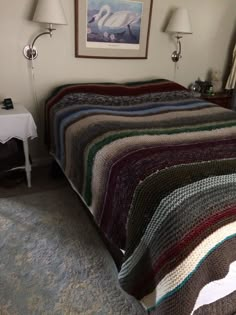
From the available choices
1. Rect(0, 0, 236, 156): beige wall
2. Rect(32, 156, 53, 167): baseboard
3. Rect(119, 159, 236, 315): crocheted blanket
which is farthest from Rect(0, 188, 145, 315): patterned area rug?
Rect(0, 0, 236, 156): beige wall

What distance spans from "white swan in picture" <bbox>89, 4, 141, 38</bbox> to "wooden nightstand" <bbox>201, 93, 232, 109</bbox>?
1099 millimetres

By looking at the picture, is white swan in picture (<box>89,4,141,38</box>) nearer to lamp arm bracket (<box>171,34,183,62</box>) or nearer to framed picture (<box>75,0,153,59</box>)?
framed picture (<box>75,0,153,59</box>)

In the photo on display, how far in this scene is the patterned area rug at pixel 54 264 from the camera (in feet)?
4.32

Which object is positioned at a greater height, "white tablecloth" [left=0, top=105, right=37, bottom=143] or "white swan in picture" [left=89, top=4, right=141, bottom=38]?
"white swan in picture" [left=89, top=4, right=141, bottom=38]

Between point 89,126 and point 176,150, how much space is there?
645 mm

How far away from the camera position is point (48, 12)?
201 centimetres

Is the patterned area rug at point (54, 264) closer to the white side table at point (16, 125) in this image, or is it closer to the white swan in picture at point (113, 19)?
the white side table at point (16, 125)

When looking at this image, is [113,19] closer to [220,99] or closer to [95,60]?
[95,60]

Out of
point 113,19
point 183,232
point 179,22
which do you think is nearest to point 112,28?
point 113,19

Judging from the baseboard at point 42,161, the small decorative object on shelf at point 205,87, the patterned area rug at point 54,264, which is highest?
the small decorative object on shelf at point 205,87

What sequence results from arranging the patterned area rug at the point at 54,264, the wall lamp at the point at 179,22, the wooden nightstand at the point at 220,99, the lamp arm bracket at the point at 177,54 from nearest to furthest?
the patterned area rug at the point at 54,264 → the wall lamp at the point at 179,22 → the lamp arm bracket at the point at 177,54 → the wooden nightstand at the point at 220,99

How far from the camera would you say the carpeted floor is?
1.32 m

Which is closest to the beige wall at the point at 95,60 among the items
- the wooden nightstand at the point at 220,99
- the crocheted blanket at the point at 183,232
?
the wooden nightstand at the point at 220,99

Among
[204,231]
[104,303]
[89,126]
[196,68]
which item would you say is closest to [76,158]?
[89,126]
